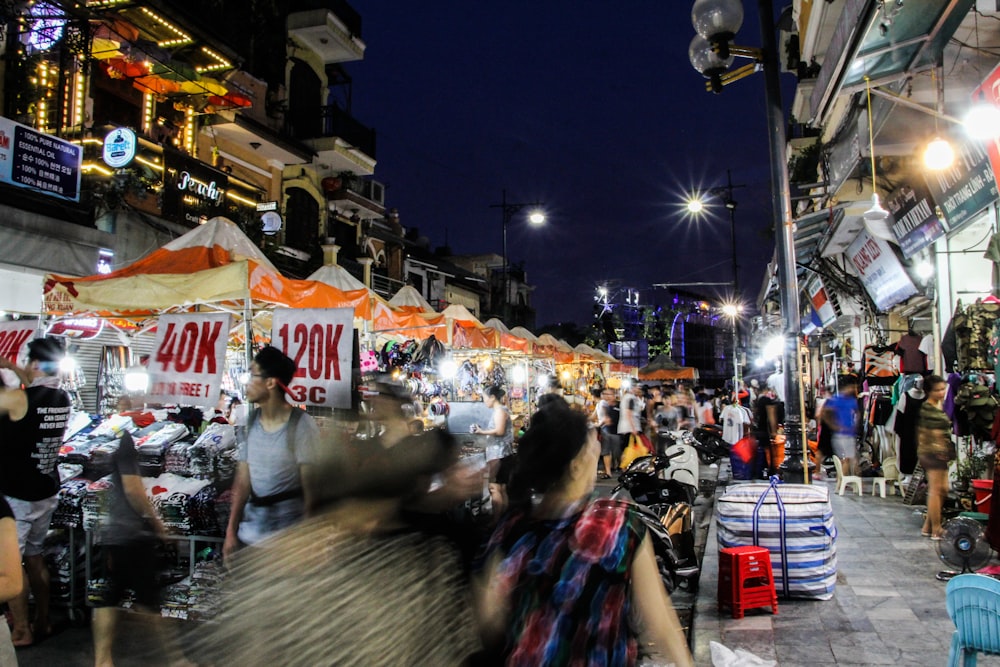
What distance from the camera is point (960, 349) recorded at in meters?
7.92

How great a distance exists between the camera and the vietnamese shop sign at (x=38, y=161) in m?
10.9

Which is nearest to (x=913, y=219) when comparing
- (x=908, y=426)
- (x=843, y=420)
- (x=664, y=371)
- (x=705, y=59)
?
(x=908, y=426)

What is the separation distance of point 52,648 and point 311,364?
3076mm

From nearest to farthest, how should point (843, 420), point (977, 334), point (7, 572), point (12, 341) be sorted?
point (7, 572), point (977, 334), point (12, 341), point (843, 420)

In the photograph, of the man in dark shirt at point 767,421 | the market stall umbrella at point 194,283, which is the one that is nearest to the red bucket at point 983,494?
the man in dark shirt at point 767,421

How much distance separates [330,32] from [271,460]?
2185 cm

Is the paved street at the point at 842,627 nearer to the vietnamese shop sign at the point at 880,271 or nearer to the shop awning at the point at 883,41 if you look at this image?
the shop awning at the point at 883,41

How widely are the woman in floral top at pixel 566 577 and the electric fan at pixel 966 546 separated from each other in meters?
4.10

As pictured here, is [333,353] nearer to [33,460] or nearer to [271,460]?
[271,460]

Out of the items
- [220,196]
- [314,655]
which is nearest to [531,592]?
[314,655]

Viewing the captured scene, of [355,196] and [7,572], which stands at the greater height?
[355,196]

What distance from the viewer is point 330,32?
74.1 ft

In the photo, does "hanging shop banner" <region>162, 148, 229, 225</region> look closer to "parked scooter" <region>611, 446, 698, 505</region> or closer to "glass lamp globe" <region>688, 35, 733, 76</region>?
"glass lamp globe" <region>688, 35, 733, 76</region>

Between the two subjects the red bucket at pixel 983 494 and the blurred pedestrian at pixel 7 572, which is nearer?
the blurred pedestrian at pixel 7 572
